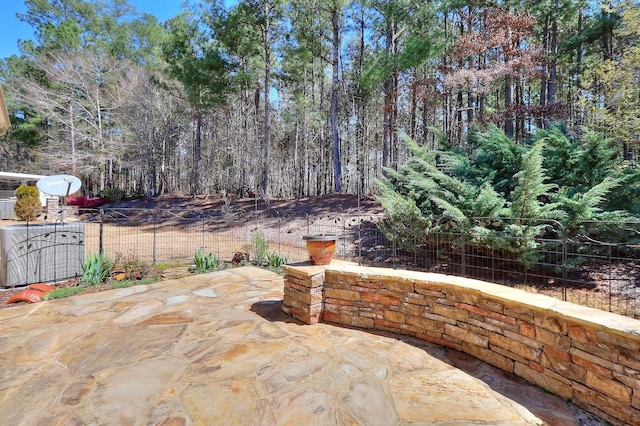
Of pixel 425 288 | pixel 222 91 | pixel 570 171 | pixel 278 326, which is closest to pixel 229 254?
pixel 278 326

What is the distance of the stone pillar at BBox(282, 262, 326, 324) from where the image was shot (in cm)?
298

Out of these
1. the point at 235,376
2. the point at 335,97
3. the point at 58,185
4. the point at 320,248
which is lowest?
the point at 235,376

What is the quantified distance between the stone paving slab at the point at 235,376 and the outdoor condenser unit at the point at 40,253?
3.90ft

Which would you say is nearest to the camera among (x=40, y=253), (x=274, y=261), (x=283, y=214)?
(x=40, y=253)

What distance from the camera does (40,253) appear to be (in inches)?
170

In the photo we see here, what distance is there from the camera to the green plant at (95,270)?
14.4 ft

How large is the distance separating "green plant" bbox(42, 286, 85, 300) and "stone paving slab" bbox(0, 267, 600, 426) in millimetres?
534

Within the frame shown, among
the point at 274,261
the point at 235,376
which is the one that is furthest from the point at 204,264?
the point at 235,376

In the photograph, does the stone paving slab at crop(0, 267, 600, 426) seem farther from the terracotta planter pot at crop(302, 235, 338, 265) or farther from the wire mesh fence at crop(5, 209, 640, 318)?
the wire mesh fence at crop(5, 209, 640, 318)

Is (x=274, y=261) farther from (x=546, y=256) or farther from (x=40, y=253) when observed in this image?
(x=546, y=256)

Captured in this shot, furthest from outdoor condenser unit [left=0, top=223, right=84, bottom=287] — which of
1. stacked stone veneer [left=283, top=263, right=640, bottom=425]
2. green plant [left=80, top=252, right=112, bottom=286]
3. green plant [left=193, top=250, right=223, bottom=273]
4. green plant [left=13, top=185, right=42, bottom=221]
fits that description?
green plant [left=13, top=185, right=42, bottom=221]

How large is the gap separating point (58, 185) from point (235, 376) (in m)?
4.96

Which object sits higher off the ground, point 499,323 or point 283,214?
point 283,214

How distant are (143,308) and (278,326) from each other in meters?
1.64
